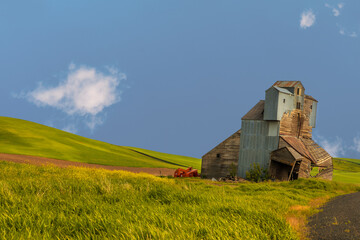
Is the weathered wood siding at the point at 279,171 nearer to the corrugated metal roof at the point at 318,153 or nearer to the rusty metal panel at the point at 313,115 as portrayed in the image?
the corrugated metal roof at the point at 318,153

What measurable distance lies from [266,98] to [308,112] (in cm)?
859

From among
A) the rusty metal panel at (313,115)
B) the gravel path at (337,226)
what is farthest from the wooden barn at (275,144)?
the gravel path at (337,226)

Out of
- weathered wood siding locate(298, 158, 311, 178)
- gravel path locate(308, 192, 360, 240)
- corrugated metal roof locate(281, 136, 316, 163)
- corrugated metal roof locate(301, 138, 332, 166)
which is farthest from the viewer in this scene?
corrugated metal roof locate(301, 138, 332, 166)

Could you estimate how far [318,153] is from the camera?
3925cm

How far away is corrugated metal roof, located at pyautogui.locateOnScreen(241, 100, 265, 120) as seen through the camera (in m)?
36.6

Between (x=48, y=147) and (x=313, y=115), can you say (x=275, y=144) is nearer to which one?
(x=313, y=115)

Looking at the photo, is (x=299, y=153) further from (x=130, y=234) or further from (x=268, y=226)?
(x=130, y=234)

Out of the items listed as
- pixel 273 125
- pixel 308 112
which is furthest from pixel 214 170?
pixel 308 112

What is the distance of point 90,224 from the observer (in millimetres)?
7418

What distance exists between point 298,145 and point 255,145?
5.04 meters

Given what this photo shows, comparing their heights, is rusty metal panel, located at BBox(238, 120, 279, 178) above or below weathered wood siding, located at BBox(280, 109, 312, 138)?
below

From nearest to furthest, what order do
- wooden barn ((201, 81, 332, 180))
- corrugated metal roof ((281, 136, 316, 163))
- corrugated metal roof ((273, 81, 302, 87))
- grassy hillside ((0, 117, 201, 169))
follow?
wooden barn ((201, 81, 332, 180)), corrugated metal roof ((281, 136, 316, 163)), corrugated metal roof ((273, 81, 302, 87)), grassy hillside ((0, 117, 201, 169))

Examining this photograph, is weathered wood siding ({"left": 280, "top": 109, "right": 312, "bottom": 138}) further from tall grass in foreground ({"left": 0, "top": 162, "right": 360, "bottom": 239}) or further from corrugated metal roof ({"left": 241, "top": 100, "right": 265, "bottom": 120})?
tall grass in foreground ({"left": 0, "top": 162, "right": 360, "bottom": 239})

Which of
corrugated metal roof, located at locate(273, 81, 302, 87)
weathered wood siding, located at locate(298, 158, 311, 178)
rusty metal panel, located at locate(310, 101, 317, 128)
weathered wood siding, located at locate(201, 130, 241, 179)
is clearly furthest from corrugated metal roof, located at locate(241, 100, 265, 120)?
rusty metal panel, located at locate(310, 101, 317, 128)
